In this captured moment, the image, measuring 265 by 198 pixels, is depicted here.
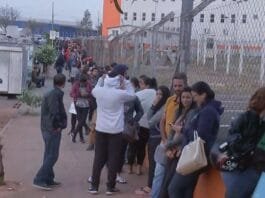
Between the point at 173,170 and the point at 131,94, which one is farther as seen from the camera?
the point at 131,94

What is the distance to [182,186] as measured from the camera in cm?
634

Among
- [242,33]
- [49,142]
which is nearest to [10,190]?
[49,142]

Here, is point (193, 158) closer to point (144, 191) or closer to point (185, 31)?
point (185, 31)

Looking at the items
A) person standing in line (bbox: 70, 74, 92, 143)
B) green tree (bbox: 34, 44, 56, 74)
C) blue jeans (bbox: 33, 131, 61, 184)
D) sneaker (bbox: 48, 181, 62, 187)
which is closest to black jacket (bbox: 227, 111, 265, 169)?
blue jeans (bbox: 33, 131, 61, 184)

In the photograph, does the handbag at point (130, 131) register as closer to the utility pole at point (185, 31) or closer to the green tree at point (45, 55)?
the utility pole at point (185, 31)

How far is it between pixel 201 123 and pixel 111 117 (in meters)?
2.55

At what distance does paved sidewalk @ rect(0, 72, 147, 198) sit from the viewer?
Answer: 8633 mm

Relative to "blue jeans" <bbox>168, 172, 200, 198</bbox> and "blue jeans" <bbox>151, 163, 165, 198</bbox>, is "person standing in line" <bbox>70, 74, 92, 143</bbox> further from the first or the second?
"blue jeans" <bbox>168, 172, 200, 198</bbox>

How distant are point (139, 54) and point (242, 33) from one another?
21.2ft

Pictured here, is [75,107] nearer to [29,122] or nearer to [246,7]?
[29,122]

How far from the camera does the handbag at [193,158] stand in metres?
5.86

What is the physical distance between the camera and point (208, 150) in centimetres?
597

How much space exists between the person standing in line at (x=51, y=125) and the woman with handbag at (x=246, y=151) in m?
3.85

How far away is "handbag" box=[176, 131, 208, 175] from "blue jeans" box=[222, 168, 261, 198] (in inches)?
16.5
